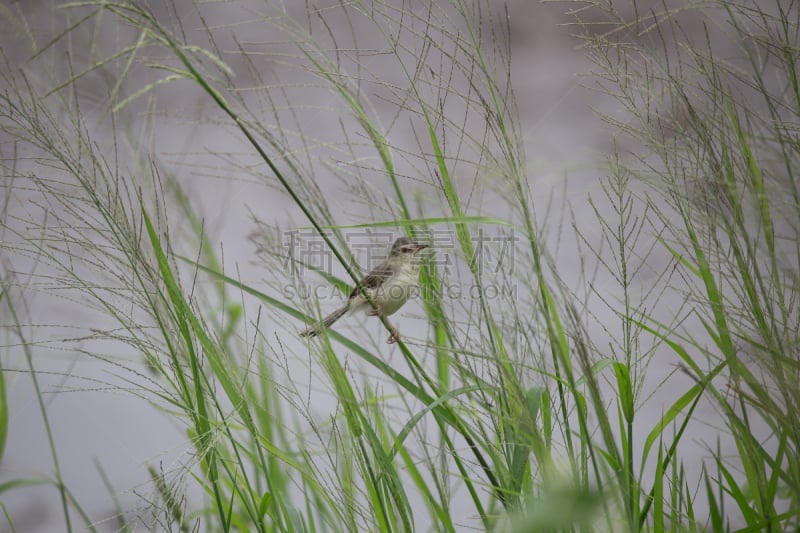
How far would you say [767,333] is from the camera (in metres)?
1.86

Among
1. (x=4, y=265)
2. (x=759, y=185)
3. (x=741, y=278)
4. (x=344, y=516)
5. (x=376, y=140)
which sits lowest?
(x=344, y=516)

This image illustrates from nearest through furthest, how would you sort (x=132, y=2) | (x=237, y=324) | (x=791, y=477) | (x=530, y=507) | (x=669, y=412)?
1. (x=132, y=2)
2. (x=791, y=477)
3. (x=530, y=507)
4. (x=669, y=412)
5. (x=237, y=324)

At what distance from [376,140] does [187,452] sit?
993 millimetres

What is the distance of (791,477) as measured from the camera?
1843mm

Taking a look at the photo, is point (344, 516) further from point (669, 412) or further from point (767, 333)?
point (767, 333)

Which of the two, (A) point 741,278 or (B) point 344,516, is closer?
(A) point 741,278

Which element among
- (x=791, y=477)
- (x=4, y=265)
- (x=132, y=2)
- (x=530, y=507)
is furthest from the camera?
(x=4, y=265)

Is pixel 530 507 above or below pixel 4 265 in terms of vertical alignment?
below

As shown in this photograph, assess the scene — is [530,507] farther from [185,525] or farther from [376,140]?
[185,525]

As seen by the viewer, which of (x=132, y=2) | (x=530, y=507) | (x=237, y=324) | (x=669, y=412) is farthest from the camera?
(x=237, y=324)

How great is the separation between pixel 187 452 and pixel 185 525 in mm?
→ 1014

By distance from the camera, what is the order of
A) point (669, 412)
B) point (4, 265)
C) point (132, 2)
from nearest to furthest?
point (132, 2) → point (669, 412) → point (4, 265)

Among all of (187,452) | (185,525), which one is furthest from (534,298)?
(185,525)

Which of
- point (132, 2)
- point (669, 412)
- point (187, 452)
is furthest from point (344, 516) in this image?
point (132, 2)
